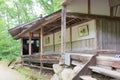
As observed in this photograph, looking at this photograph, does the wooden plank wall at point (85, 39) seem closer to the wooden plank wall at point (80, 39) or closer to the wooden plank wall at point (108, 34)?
the wooden plank wall at point (80, 39)

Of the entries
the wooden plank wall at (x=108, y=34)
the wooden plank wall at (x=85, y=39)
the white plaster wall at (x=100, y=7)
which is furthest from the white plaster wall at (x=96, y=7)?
the wooden plank wall at (x=85, y=39)

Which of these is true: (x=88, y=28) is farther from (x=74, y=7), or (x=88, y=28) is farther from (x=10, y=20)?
(x=10, y=20)

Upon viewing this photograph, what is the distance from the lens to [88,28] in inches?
453

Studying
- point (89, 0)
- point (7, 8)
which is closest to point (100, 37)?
point (89, 0)

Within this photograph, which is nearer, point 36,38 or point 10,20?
point 36,38

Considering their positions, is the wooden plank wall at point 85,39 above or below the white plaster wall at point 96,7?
below

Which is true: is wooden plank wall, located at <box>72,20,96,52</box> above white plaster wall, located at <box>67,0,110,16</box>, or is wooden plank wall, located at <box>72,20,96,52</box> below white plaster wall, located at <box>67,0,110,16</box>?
below

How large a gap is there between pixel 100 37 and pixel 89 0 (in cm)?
194

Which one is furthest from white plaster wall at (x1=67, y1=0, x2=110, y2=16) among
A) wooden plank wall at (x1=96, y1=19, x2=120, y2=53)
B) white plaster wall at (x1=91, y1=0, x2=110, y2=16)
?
wooden plank wall at (x1=96, y1=19, x2=120, y2=53)

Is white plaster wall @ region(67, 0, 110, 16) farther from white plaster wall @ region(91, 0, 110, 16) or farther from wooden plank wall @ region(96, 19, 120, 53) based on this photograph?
wooden plank wall @ region(96, 19, 120, 53)

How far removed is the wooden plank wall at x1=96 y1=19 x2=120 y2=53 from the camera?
10.8 m

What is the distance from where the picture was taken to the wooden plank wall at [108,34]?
10.8 metres

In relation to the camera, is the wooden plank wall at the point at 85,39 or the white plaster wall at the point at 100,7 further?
the wooden plank wall at the point at 85,39

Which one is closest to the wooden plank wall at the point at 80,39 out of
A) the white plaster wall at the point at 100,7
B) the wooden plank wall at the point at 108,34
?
the wooden plank wall at the point at 108,34
